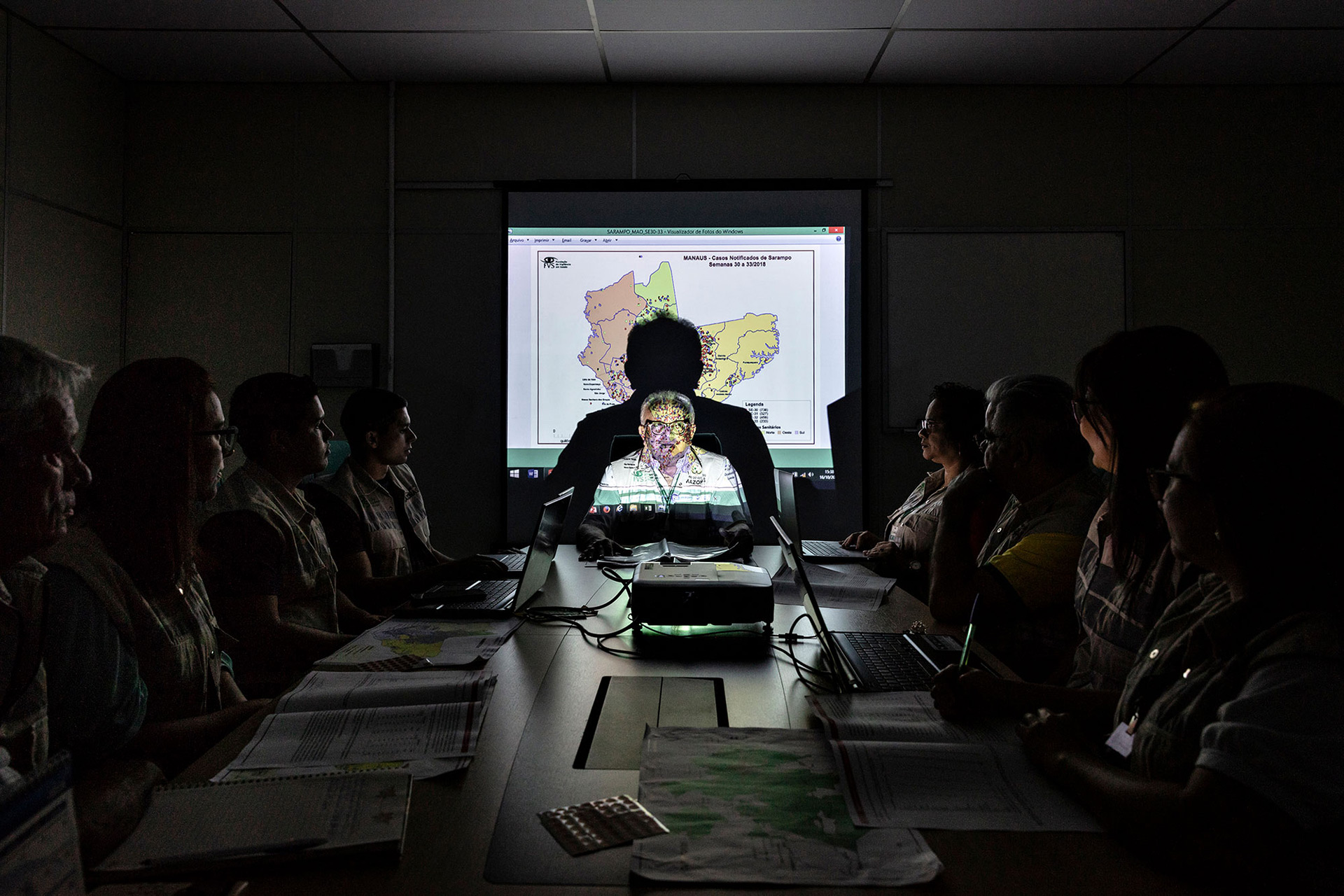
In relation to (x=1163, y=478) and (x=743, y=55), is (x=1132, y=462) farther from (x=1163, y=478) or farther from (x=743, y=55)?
(x=743, y=55)

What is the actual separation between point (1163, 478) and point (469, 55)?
362 centimetres

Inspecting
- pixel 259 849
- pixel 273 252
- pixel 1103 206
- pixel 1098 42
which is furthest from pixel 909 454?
pixel 259 849

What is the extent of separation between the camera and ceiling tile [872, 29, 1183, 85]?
3525 millimetres

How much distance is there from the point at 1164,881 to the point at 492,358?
3718 millimetres

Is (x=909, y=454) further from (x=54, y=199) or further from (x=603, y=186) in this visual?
(x=54, y=199)

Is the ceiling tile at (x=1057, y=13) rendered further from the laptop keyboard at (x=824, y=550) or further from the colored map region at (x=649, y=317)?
the laptop keyboard at (x=824, y=550)

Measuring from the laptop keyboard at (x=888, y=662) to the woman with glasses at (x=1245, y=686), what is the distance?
11.6 inches

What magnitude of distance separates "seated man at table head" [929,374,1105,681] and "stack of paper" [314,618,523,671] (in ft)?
3.15

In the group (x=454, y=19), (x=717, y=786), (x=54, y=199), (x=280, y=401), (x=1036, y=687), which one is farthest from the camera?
(x=54, y=199)

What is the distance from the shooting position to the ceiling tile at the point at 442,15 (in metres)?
3.27

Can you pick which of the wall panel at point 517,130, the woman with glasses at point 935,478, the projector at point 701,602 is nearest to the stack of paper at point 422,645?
the projector at point 701,602

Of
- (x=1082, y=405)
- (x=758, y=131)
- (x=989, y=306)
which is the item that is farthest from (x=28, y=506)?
(x=989, y=306)

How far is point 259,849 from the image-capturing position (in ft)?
2.59

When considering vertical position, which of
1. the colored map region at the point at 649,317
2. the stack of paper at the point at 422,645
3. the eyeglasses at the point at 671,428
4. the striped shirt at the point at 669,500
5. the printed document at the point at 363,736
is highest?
the colored map region at the point at 649,317
